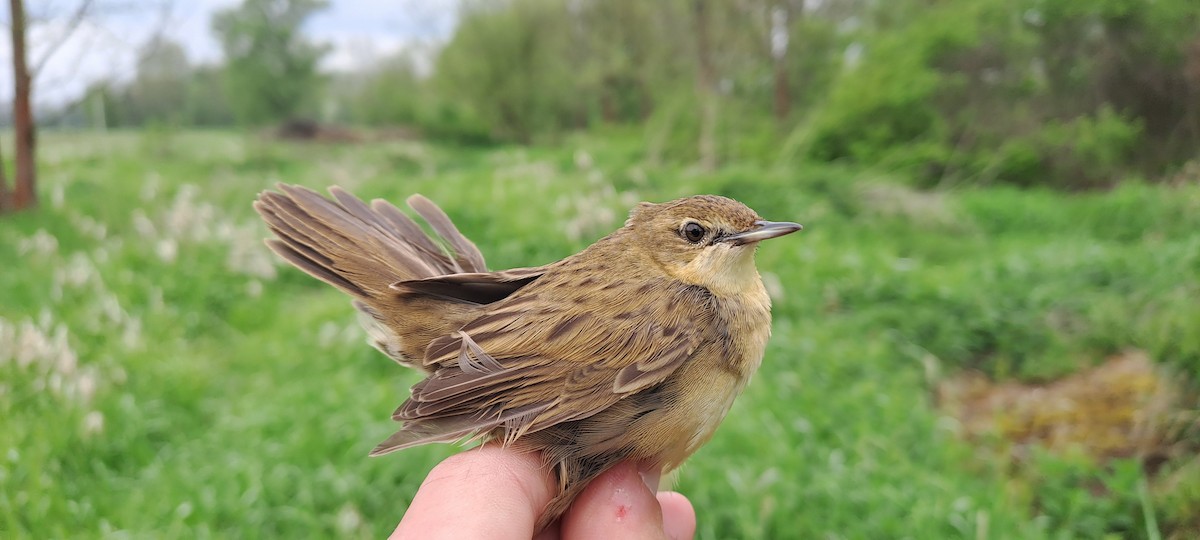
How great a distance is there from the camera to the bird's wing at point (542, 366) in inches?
59.4

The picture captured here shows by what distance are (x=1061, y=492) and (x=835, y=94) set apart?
298 inches

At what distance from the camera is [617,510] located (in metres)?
1.54

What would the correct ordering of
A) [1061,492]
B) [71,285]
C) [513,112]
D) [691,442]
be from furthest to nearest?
[513,112] → [71,285] → [1061,492] → [691,442]

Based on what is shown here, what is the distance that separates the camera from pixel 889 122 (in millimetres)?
8438

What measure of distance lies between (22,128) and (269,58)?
14.6 m

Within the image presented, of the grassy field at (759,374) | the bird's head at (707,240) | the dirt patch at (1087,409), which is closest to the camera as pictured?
the bird's head at (707,240)

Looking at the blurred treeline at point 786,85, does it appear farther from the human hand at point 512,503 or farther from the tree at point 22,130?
the human hand at point 512,503

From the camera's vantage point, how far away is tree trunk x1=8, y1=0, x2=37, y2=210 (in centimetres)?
623

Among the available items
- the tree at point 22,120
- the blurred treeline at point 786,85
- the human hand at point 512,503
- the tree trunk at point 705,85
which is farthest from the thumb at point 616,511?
A: the tree trunk at point 705,85

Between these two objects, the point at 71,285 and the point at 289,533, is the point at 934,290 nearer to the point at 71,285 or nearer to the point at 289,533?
the point at 289,533

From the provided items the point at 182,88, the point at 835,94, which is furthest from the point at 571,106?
the point at 835,94

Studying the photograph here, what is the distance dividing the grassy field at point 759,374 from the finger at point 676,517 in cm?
91

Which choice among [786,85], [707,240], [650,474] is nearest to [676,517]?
[650,474]

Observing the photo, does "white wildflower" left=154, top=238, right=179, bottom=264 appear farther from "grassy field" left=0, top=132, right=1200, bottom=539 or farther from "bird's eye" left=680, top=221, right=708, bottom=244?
"bird's eye" left=680, top=221, right=708, bottom=244
